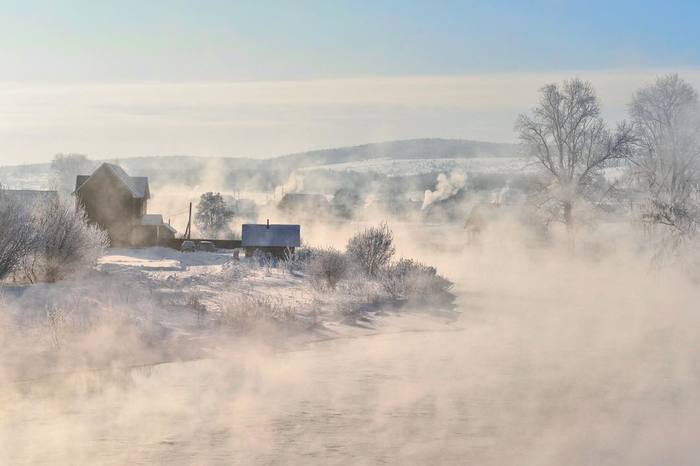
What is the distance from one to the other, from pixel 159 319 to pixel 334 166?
135808 mm

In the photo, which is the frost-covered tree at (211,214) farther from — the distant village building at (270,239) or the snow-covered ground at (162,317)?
the snow-covered ground at (162,317)

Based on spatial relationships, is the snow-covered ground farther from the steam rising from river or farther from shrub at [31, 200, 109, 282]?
shrub at [31, 200, 109, 282]

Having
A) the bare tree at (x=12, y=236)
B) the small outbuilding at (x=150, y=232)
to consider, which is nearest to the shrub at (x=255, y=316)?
the bare tree at (x=12, y=236)

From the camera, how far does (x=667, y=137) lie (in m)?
40.3

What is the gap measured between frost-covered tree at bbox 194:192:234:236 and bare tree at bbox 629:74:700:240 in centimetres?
4820

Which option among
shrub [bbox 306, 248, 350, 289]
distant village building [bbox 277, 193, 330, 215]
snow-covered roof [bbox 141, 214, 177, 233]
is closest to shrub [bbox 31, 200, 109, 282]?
shrub [bbox 306, 248, 350, 289]

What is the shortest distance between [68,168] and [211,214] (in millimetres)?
21426

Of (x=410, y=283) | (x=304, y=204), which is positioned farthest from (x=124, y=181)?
(x=304, y=204)

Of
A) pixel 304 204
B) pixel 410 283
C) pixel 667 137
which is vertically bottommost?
pixel 410 283

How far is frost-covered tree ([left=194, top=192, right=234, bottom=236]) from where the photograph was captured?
8100cm

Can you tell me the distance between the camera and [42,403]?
1461 centimetres

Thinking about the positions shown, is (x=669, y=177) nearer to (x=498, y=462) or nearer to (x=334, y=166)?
(x=498, y=462)

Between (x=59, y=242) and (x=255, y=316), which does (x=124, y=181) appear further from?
(x=255, y=316)

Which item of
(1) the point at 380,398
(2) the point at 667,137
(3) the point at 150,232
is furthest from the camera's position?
(3) the point at 150,232
